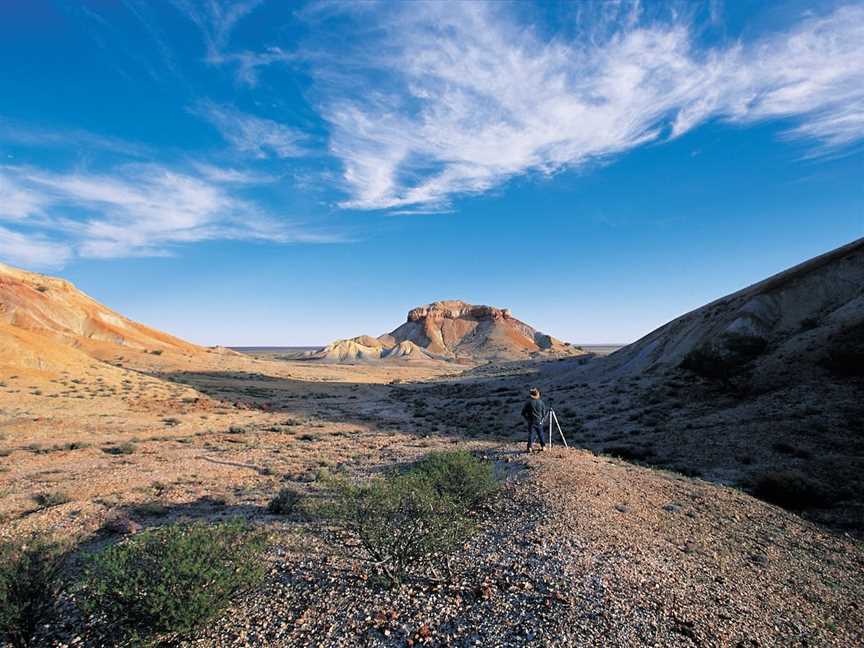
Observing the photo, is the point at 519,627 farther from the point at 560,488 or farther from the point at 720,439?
the point at 720,439

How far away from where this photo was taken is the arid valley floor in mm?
4773

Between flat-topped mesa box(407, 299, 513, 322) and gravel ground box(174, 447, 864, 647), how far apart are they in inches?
5543

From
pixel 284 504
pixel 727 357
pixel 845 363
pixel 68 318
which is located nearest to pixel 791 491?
pixel 845 363

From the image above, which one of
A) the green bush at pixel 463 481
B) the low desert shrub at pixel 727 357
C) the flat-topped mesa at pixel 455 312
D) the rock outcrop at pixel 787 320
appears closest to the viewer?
the green bush at pixel 463 481

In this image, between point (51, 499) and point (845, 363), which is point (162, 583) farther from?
point (845, 363)

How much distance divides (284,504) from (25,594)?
490cm

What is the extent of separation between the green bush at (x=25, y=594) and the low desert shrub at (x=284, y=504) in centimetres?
445

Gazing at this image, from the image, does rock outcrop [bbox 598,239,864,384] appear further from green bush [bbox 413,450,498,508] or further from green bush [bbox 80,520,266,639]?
green bush [bbox 80,520,266,639]

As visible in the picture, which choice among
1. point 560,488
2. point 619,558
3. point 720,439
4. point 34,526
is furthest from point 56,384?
point 720,439

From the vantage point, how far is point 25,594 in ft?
15.5

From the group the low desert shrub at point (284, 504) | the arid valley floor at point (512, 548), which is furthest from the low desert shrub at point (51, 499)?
the low desert shrub at point (284, 504)

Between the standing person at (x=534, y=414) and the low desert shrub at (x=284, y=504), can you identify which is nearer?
the low desert shrub at (x=284, y=504)

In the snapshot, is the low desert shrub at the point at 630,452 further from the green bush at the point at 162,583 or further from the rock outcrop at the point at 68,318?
the rock outcrop at the point at 68,318

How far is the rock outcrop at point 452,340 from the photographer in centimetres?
11988
